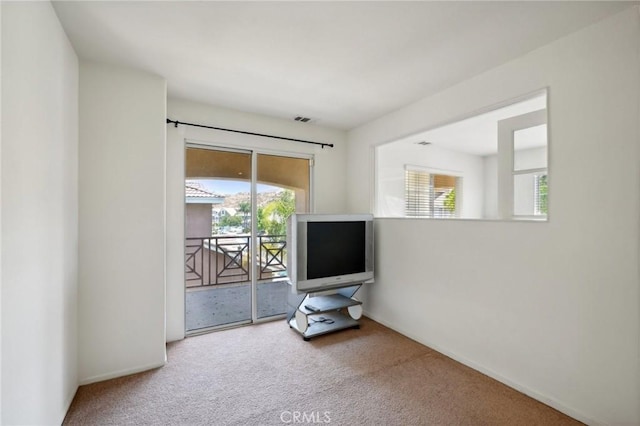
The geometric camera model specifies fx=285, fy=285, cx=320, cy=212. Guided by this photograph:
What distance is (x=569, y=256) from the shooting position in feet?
6.15

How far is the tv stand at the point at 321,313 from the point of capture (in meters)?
3.06

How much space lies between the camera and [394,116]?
3.29 metres

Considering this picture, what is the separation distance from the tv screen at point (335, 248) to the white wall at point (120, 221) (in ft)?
4.67

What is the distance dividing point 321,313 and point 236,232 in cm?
137

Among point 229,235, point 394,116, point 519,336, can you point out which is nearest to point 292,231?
point 229,235

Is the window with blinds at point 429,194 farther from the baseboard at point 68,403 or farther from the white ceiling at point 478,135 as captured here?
the baseboard at point 68,403

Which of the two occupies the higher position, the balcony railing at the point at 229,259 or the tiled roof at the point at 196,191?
the tiled roof at the point at 196,191

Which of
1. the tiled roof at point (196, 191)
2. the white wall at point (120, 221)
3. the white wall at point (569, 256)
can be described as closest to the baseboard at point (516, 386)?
the white wall at point (569, 256)

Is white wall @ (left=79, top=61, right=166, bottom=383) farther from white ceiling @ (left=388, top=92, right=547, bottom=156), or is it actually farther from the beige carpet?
white ceiling @ (left=388, top=92, right=547, bottom=156)

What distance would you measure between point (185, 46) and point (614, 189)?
292cm

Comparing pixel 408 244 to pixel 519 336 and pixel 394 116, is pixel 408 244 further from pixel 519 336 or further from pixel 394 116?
pixel 394 116

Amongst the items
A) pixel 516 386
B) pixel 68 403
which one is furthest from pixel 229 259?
pixel 516 386

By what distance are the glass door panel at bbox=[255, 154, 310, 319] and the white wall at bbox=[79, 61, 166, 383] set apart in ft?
4.06

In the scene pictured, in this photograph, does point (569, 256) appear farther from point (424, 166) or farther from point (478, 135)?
point (424, 166)
